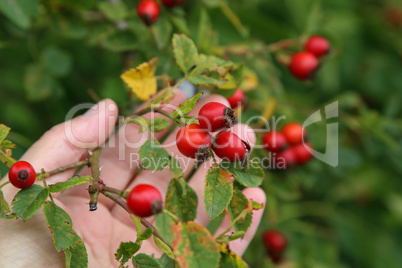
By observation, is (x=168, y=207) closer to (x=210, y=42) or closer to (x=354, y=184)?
(x=210, y=42)

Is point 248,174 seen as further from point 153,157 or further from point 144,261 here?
point 144,261

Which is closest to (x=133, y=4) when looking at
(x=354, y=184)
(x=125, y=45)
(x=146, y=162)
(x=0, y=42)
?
(x=125, y=45)

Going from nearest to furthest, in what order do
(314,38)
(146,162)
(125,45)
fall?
(146,162) < (125,45) < (314,38)

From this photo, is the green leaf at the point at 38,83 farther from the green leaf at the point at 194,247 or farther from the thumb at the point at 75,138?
the green leaf at the point at 194,247

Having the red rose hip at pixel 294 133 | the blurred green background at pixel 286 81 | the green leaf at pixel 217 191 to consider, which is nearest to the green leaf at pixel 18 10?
the blurred green background at pixel 286 81

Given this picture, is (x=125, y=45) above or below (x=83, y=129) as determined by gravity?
above

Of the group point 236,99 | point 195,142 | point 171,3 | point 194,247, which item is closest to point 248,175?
point 195,142

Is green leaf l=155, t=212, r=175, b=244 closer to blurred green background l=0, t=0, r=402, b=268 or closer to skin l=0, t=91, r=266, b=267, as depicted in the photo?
skin l=0, t=91, r=266, b=267

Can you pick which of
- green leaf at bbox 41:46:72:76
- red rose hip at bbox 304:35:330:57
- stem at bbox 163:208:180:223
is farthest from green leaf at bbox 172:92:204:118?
red rose hip at bbox 304:35:330:57
